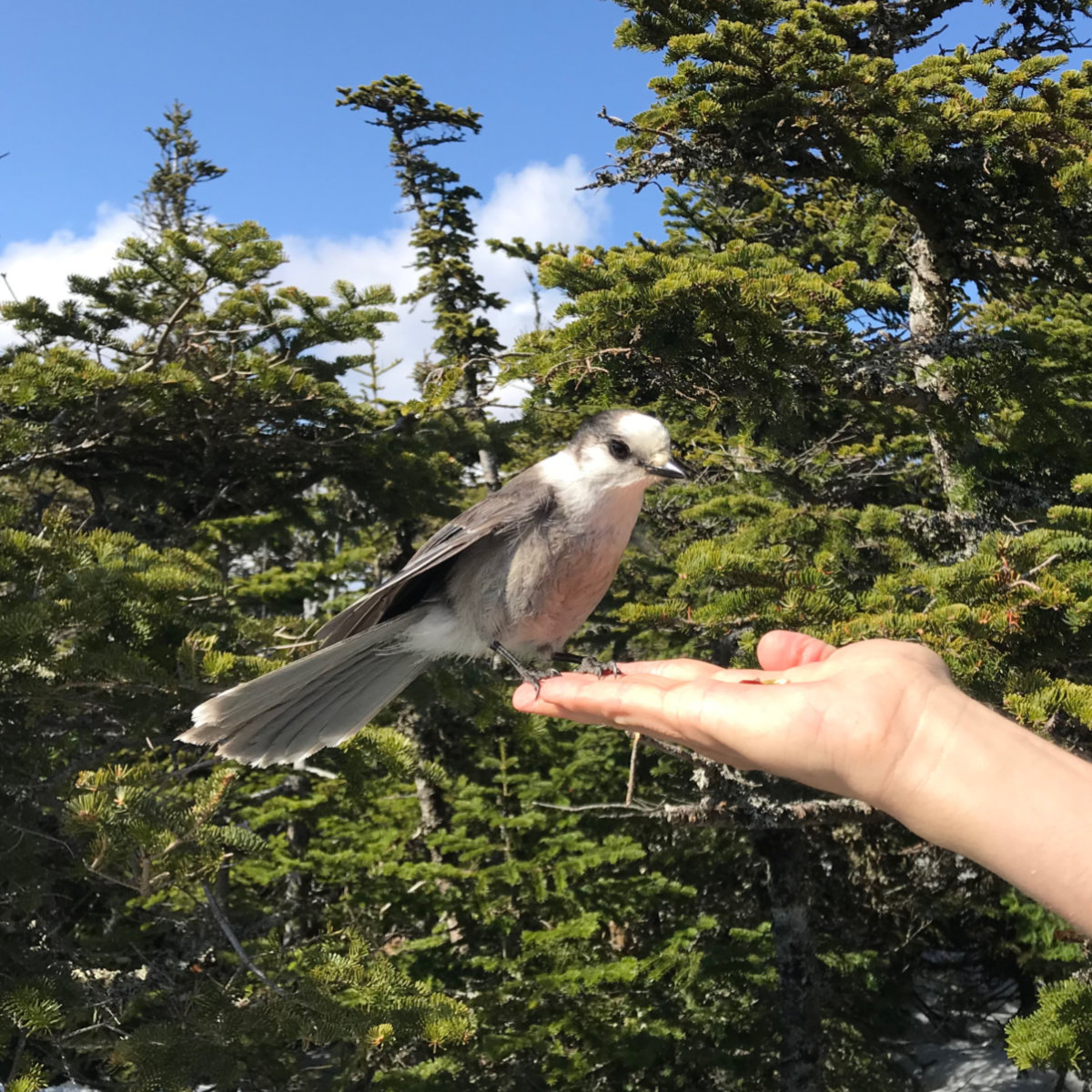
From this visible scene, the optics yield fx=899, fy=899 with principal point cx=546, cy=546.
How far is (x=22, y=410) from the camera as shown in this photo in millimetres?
6164

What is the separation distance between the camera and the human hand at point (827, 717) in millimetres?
1664

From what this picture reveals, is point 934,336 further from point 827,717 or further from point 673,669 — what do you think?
point 827,717

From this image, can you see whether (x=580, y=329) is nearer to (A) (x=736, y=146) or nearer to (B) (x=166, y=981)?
(A) (x=736, y=146)

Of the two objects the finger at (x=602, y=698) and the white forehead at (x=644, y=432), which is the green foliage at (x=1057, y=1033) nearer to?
the finger at (x=602, y=698)

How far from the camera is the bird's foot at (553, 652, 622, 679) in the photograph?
278 cm

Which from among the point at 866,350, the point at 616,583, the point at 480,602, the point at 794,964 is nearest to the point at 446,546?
the point at 480,602

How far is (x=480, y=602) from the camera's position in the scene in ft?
9.45


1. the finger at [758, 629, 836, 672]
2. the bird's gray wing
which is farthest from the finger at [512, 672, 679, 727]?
the bird's gray wing

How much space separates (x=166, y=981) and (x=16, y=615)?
7.43 ft

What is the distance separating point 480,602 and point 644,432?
2.45ft

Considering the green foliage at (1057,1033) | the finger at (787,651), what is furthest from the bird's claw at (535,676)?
the green foliage at (1057,1033)

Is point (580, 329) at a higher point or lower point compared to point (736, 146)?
lower

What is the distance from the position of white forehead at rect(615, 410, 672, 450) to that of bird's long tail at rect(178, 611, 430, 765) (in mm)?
911

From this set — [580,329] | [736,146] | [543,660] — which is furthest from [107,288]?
[543,660]
